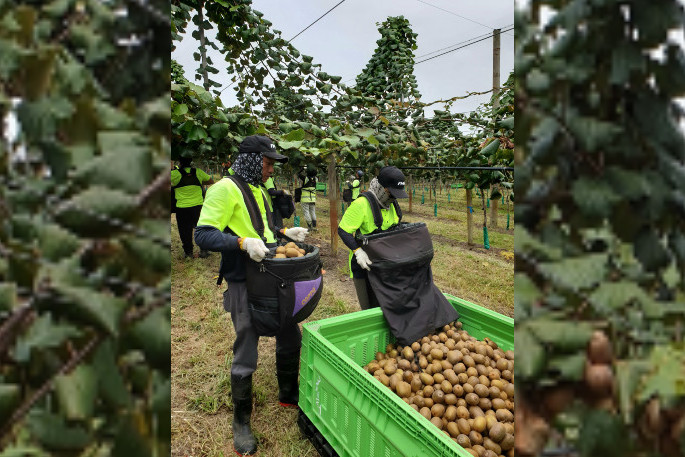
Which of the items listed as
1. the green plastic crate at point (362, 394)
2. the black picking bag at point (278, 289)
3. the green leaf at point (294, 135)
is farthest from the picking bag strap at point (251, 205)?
the green leaf at point (294, 135)

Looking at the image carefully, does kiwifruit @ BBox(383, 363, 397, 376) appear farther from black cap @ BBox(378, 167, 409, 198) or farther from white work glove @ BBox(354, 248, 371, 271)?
black cap @ BBox(378, 167, 409, 198)

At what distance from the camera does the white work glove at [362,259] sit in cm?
313

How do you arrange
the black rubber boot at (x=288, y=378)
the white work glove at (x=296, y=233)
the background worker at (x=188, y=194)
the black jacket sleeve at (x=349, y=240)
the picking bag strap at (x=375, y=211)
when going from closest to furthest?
1. the black rubber boot at (x=288, y=378)
2. the white work glove at (x=296, y=233)
3. the black jacket sleeve at (x=349, y=240)
4. the picking bag strap at (x=375, y=211)
5. the background worker at (x=188, y=194)

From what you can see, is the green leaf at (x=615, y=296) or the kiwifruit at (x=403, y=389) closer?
the green leaf at (x=615, y=296)

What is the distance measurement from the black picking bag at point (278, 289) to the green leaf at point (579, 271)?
6.88ft

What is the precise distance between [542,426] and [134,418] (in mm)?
313

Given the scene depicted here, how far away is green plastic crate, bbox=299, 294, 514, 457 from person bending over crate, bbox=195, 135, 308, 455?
39 cm

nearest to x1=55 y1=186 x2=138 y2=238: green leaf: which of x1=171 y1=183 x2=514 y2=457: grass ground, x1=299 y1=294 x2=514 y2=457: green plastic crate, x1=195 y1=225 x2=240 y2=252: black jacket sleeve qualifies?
x1=299 y1=294 x2=514 y2=457: green plastic crate

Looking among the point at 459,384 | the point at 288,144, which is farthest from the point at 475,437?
the point at 288,144

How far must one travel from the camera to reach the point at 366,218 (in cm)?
353

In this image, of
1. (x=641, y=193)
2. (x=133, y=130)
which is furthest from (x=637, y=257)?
(x=133, y=130)

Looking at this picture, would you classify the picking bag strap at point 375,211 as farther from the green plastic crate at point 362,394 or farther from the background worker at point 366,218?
the green plastic crate at point 362,394

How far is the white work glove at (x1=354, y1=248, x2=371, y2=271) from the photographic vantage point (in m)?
3.13

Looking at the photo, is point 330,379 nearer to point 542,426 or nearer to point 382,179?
point 382,179
